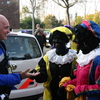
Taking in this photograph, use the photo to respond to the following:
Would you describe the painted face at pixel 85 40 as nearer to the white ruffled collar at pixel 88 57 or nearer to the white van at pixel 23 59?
the white ruffled collar at pixel 88 57

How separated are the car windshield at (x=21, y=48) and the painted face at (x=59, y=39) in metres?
1.80

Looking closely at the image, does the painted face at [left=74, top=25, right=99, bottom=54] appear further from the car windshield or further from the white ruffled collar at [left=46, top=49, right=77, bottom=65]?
the car windshield

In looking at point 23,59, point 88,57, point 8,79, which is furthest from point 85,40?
point 23,59

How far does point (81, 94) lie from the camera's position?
77.0 inches

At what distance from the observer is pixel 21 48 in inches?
179

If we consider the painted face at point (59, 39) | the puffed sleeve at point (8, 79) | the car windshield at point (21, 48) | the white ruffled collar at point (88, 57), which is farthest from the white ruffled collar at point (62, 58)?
the car windshield at point (21, 48)

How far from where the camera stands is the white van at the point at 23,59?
4051 millimetres

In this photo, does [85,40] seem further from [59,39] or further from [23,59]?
[23,59]

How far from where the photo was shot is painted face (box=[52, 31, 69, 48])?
2.64 meters

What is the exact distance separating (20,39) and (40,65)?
212 centimetres

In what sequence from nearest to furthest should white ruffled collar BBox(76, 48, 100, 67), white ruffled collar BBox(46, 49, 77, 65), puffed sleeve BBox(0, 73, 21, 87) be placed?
puffed sleeve BBox(0, 73, 21, 87) < white ruffled collar BBox(76, 48, 100, 67) < white ruffled collar BBox(46, 49, 77, 65)

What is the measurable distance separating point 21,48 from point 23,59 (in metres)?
0.36

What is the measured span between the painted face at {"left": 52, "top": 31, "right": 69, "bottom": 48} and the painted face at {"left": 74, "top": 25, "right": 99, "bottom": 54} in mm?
489

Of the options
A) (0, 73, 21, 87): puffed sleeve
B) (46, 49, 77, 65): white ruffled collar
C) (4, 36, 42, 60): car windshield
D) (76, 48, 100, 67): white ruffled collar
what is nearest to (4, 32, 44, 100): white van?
(4, 36, 42, 60): car windshield
